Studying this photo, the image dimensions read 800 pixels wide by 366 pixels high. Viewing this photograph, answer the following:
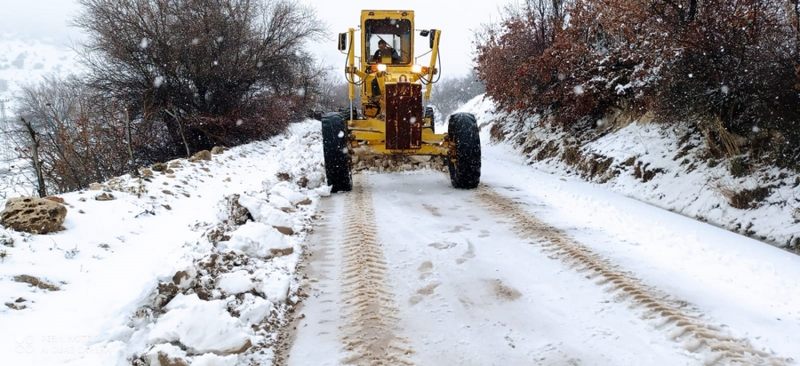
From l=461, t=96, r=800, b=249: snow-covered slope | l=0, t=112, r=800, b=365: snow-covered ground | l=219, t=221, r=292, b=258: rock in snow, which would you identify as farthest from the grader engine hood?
l=461, t=96, r=800, b=249: snow-covered slope

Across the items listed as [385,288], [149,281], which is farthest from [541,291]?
[149,281]

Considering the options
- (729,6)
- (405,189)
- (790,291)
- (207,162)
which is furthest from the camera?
(207,162)

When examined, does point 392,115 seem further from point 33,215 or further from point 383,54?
point 33,215

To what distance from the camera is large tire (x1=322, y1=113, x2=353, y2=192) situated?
7.47 metres

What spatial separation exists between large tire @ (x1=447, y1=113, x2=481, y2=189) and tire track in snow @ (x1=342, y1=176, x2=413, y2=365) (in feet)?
7.80

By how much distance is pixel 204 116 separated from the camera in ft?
50.0

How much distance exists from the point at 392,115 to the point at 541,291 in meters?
3.98

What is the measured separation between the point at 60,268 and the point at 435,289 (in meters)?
2.72

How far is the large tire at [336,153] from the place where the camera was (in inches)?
294

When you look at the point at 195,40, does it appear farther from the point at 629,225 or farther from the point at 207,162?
the point at 629,225

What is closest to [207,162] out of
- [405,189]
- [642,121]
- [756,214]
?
[405,189]

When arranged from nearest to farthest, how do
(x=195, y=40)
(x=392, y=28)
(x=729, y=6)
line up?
(x=729, y=6) < (x=392, y=28) < (x=195, y=40)

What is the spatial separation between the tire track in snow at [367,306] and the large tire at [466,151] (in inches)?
93.6

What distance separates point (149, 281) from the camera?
134 inches
